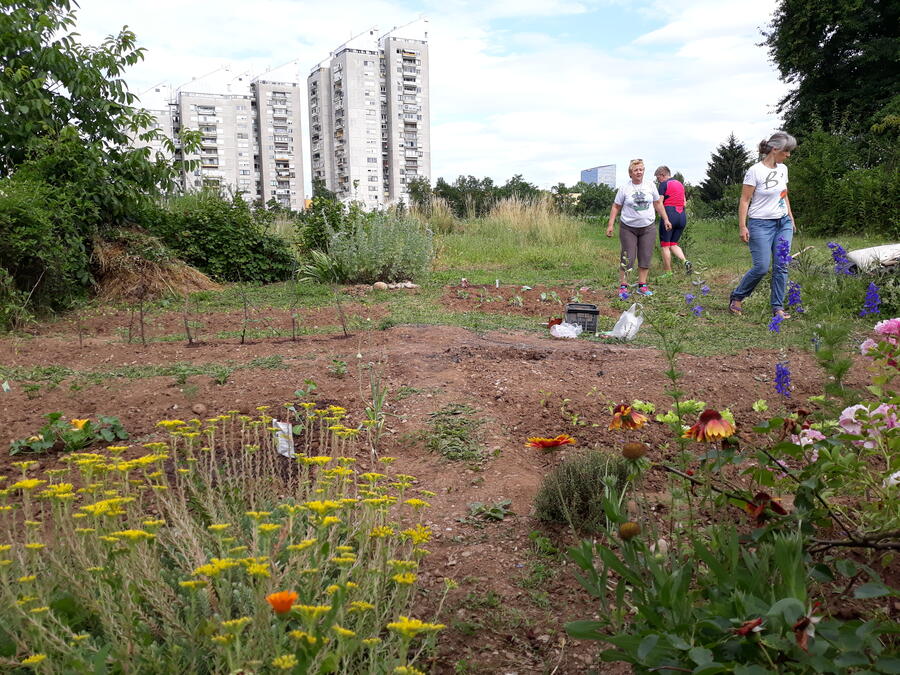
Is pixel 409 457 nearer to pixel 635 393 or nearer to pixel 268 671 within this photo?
pixel 635 393

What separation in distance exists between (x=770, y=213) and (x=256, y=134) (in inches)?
2893

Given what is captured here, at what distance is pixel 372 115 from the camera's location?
209ft

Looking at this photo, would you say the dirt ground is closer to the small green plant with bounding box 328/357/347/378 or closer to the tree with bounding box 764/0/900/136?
the small green plant with bounding box 328/357/347/378

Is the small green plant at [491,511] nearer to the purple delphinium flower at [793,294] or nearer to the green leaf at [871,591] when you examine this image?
the green leaf at [871,591]

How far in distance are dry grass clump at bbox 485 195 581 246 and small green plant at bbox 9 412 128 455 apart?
1300 centimetres

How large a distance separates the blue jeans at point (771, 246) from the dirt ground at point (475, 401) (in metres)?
1.83

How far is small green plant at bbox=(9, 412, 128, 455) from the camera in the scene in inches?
109

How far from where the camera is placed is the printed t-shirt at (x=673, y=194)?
972cm

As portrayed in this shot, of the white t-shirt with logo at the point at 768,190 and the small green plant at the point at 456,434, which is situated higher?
the white t-shirt with logo at the point at 768,190

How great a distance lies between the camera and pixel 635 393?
3.54m

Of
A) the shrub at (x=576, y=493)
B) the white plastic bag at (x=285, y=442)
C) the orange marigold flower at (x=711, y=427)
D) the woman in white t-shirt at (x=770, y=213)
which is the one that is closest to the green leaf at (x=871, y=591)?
the orange marigold flower at (x=711, y=427)

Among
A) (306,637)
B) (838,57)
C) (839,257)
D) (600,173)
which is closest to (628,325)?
(839,257)

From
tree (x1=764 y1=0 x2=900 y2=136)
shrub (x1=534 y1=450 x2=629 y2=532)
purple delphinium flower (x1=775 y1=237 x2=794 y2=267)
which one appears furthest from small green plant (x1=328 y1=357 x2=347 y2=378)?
tree (x1=764 y1=0 x2=900 y2=136)

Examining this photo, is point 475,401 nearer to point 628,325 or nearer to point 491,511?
point 491,511
